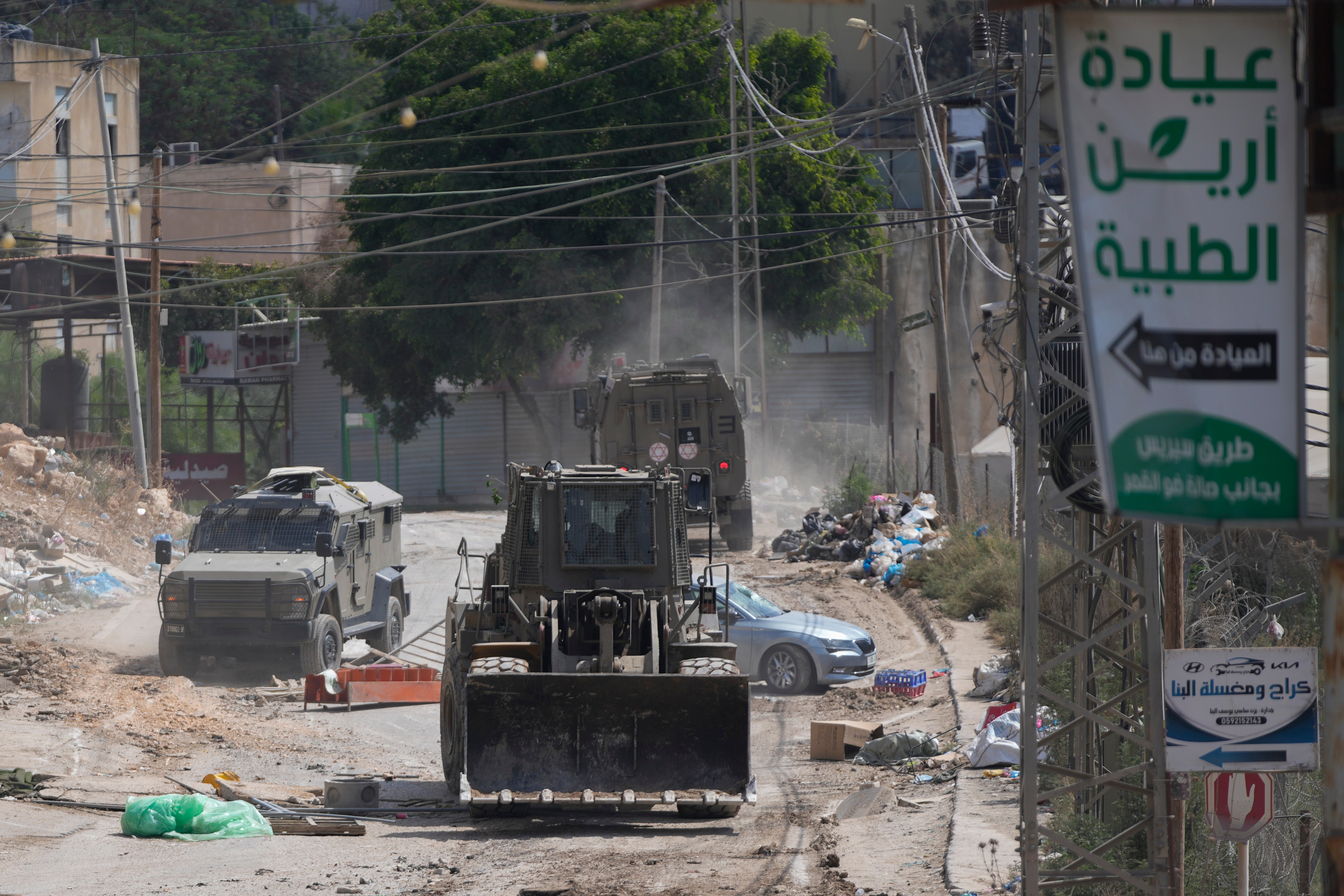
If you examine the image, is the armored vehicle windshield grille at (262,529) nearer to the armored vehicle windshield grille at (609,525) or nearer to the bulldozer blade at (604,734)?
the armored vehicle windshield grille at (609,525)

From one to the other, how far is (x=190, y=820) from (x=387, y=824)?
145cm

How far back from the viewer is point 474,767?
10.4 m

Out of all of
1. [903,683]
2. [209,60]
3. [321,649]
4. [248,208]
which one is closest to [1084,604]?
[903,683]

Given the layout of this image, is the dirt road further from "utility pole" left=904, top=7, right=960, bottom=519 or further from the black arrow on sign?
"utility pole" left=904, top=7, right=960, bottom=519

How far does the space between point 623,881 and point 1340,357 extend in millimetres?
6008

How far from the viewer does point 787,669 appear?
701 inches

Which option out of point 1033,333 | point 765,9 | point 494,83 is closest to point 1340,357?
point 1033,333

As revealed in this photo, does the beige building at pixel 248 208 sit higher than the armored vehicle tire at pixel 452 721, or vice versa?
the beige building at pixel 248 208

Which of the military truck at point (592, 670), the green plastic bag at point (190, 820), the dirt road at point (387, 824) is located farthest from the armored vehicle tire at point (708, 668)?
the green plastic bag at point (190, 820)

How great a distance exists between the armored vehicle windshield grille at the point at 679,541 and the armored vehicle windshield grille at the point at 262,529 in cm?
726

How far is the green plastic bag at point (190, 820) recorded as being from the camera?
1021 centimetres

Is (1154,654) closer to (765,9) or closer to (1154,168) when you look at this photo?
(1154,168)

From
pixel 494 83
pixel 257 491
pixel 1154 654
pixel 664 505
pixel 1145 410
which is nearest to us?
pixel 1145 410

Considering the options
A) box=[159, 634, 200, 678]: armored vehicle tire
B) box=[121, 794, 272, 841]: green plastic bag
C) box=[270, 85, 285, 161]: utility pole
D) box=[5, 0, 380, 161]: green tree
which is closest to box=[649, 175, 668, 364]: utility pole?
box=[159, 634, 200, 678]: armored vehicle tire
